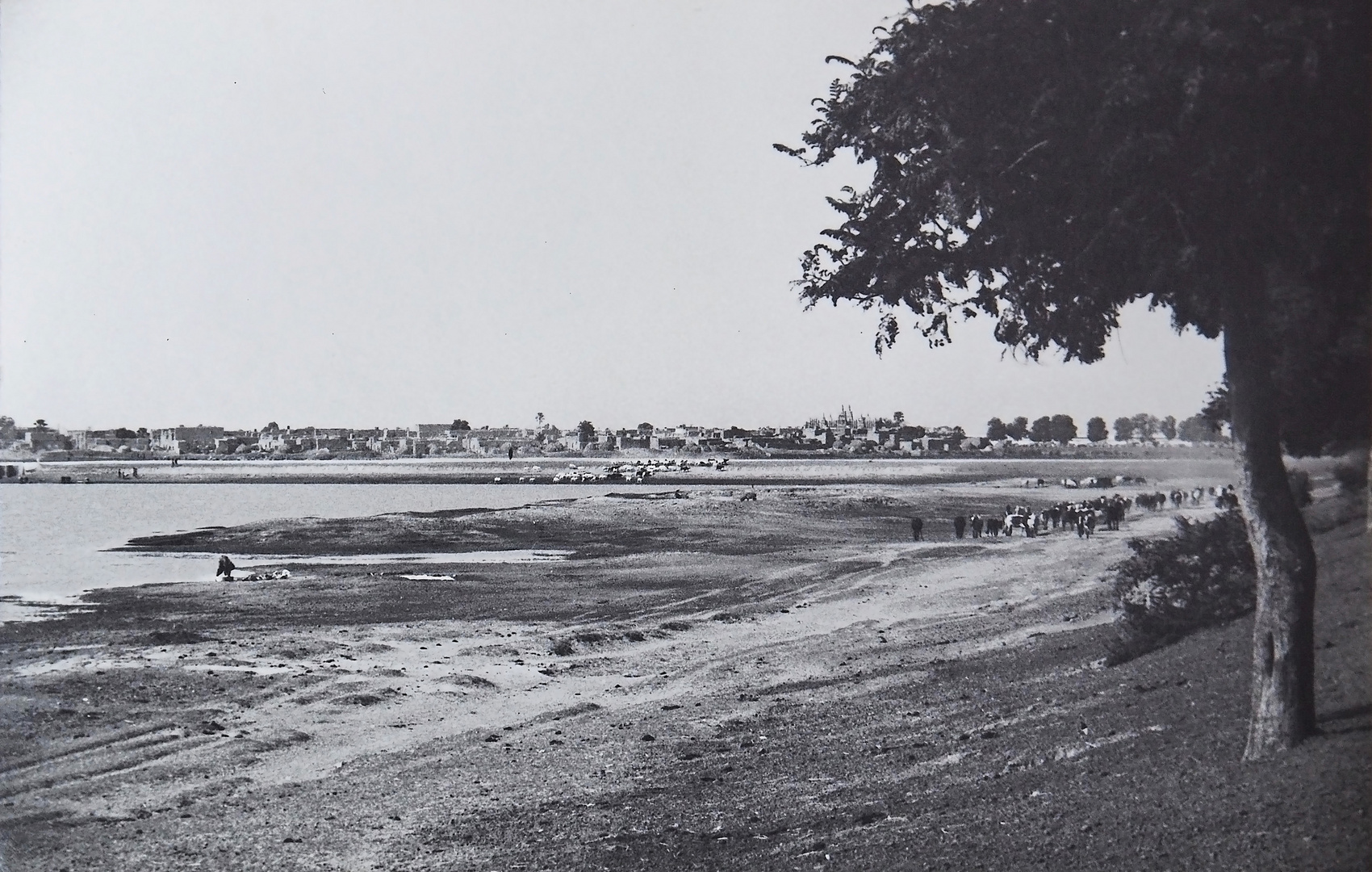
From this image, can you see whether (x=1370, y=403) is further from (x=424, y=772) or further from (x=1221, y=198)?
(x=424, y=772)

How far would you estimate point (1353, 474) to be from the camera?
7.90 meters

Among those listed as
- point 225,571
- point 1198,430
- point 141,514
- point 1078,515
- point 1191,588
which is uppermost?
point 1198,430

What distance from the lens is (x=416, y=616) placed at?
60.4 ft

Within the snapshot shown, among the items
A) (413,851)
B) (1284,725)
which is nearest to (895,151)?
(1284,725)

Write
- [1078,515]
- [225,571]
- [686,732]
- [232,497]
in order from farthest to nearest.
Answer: [232,497]
[225,571]
[1078,515]
[686,732]

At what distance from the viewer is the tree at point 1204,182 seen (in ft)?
21.9

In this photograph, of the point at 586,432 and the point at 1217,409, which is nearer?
the point at 1217,409

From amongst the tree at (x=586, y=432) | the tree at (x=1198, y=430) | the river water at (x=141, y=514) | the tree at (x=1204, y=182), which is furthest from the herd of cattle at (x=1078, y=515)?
the river water at (x=141, y=514)

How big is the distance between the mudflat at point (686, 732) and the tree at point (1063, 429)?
1053mm

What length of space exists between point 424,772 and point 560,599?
404 inches

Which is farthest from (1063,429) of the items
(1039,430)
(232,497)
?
(232,497)

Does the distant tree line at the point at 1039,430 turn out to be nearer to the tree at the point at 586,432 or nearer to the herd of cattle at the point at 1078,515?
the herd of cattle at the point at 1078,515

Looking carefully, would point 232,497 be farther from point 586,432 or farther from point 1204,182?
point 1204,182

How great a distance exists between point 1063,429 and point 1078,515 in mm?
7298
